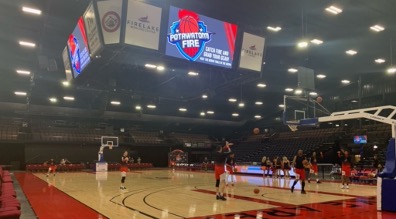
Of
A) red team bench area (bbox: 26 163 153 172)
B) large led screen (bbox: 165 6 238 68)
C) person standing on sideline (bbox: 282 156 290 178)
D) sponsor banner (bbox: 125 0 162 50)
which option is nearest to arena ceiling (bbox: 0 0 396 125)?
sponsor banner (bbox: 125 0 162 50)

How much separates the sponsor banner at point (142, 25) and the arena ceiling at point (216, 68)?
1.04 feet

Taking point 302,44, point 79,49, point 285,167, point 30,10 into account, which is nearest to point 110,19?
point 79,49

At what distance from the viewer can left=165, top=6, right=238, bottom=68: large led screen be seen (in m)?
11.0

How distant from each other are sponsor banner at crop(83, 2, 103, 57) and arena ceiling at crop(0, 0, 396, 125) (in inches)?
15.6

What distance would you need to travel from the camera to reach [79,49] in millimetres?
12859

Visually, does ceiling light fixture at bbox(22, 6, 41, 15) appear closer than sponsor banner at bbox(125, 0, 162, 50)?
No

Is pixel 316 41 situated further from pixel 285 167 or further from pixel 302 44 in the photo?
pixel 285 167

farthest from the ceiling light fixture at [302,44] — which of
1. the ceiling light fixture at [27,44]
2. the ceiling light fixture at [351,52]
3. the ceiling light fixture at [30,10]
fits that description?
the ceiling light fixture at [27,44]

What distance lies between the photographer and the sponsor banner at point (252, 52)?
12.7m

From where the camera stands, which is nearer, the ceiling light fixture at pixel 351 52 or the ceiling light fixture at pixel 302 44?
the ceiling light fixture at pixel 302 44

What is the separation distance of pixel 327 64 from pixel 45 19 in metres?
14.7

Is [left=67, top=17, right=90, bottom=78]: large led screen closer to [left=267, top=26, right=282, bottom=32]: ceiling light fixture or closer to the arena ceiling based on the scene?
the arena ceiling

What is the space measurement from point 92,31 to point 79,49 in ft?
7.87

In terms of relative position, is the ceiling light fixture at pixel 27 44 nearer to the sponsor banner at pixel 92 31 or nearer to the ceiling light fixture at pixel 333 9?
the sponsor banner at pixel 92 31
